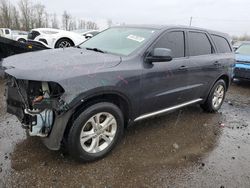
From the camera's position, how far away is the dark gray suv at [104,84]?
105 inches

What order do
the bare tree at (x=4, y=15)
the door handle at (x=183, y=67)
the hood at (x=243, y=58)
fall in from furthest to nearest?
the bare tree at (x=4, y=15) < the hood at (x=243, y=58) < the door handle at (x=183, y=67)

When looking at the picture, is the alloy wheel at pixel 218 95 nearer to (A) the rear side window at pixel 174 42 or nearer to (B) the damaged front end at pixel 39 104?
(A) the rear side window at pixel 174 42

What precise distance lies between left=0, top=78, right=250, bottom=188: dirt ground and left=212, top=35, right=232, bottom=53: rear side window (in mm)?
1718

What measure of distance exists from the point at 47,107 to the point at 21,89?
0.49m

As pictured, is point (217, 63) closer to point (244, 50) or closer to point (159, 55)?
point (159, 55)

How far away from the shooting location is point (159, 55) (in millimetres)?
3281

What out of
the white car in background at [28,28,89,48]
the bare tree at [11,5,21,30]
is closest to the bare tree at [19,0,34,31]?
the bare tree at [11,5,21,30]

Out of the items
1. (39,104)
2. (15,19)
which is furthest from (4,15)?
(39,104)

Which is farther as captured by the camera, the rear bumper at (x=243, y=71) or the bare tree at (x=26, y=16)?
the bare tree at (x=26, y=16)

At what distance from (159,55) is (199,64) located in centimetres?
139

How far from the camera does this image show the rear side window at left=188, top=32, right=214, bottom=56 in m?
4.31

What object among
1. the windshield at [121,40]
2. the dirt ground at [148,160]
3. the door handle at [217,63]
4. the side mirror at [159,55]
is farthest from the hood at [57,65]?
the door handle at [217,63]

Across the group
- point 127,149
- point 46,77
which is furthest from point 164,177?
point 46,77

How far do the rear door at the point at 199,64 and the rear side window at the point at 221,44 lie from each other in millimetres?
247
